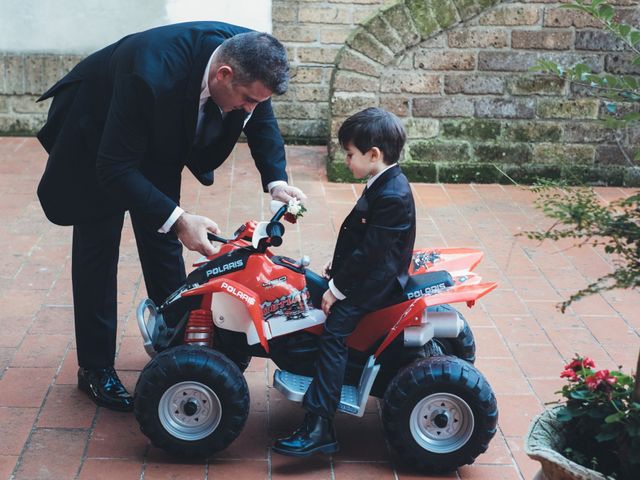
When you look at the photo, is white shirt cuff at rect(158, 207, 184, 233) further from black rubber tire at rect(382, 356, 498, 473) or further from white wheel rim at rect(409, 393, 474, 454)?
white wheel rim at rect(409, 393, 474, 454)

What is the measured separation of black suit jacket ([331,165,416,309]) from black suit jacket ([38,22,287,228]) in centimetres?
64

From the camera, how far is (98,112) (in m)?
3.86

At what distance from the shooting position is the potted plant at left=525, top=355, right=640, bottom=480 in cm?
294

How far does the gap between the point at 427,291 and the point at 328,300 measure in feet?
1.24

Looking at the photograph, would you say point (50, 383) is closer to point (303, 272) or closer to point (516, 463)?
point (303, 272)

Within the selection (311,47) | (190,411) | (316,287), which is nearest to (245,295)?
(316,287)

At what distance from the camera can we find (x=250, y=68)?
11.5ft

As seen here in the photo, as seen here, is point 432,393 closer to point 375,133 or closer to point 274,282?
point 274,282

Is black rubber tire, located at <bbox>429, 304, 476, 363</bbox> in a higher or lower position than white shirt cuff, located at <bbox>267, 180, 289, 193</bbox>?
lower

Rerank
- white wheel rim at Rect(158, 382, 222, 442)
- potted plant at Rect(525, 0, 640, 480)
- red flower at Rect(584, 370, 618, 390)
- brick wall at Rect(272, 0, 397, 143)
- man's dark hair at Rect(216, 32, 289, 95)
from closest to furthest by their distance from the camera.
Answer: potted plant at Rect(525, 0, 640, 480) → red flower at Rect(584, 370, 618, 390) → man's dark hair at Rect(216, 32, 289, 95) → white wheel rim at Rect(158, 382, 222, 442) → brick wall at Rect(272, 0, 397, 143)

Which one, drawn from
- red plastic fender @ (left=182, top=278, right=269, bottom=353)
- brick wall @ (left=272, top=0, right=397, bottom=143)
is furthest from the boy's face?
brick wall @ (left=272, top=0, right=397, bottom=143)

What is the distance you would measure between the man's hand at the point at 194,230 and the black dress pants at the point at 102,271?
41 centimetres

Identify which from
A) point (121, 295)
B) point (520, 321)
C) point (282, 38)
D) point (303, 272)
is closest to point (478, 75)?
point (282, 38)

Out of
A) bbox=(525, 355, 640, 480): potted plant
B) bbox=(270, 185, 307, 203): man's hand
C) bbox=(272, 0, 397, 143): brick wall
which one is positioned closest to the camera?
bbox=(525, 355, 640, 480): potted plant
